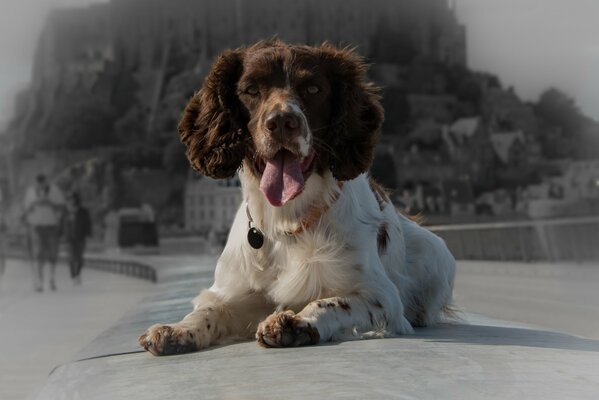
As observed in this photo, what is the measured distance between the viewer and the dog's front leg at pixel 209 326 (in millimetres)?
3268

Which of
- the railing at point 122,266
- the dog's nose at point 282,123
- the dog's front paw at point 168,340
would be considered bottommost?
the railing at point 122,266

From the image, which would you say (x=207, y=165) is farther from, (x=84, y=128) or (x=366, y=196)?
(x=84, y=128)

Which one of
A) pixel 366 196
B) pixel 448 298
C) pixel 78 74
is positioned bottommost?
pixel 448 298

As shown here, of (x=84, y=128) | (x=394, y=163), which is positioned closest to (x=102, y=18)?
(x=84, y=128)

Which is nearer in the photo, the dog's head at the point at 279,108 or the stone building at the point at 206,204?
the dog's head at the point at 279,108

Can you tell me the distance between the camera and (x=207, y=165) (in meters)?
3.81

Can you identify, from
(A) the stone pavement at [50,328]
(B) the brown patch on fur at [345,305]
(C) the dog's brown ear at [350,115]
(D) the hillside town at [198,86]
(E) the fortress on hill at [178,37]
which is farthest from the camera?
(E) the fortress on hill at [178,37]

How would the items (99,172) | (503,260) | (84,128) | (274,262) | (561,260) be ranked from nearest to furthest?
(274,262) < (561,260) < (503,260) < (99,172) < (84,128)

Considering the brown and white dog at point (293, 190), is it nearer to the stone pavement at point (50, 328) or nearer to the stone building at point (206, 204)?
the stone pavement at point (50, 328)

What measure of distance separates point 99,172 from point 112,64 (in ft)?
71.9

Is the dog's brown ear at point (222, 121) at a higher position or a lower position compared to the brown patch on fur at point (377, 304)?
higher

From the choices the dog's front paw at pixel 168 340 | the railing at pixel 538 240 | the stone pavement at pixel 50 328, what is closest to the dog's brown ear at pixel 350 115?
the dog's front paw at pixel 168 340

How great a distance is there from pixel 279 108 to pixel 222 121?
412mm

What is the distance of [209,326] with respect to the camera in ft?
11.5
